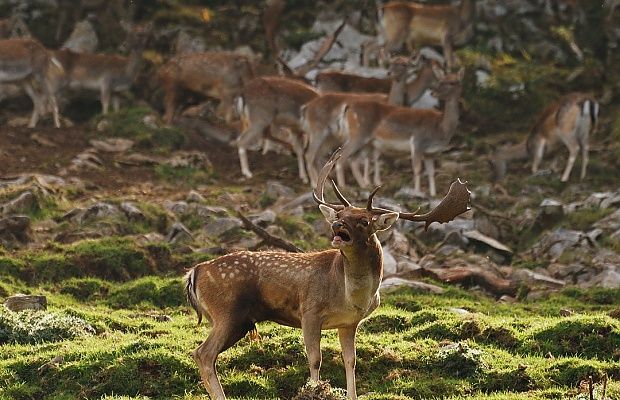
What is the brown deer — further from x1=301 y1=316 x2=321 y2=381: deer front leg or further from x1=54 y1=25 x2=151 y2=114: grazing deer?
x1=301 y1=316 x2=321 y2=381: deer front leg

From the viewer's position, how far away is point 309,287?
35.0ft

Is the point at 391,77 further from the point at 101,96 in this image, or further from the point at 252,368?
the point at 252,368

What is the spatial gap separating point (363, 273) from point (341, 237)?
0.48 metres

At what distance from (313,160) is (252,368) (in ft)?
35.8

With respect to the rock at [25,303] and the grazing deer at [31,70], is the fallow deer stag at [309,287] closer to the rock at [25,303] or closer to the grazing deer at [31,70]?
the rock at [25,303]

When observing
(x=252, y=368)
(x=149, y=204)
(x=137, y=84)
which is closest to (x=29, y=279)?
(x=149, y=204)

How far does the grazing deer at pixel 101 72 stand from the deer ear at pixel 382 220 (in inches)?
593

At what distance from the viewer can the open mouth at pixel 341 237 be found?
392 inches

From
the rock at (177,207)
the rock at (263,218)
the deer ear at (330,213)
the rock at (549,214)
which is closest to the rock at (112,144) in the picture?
the rock at (177,207)

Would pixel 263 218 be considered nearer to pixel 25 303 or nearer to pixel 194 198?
pixel 194 198

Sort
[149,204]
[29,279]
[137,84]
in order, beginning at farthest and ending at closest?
[137,84] < [149,204] < [29,279]

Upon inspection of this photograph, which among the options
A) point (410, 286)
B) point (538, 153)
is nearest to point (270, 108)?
point (538, 153)

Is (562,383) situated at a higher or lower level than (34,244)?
higher

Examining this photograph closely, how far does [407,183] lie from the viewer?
72.6 feet
